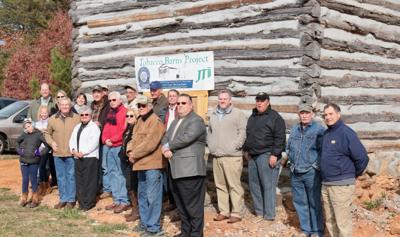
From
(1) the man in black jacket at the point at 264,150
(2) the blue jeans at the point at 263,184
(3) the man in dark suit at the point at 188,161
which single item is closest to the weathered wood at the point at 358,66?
(1) the man in black jacket at the point at 264,150

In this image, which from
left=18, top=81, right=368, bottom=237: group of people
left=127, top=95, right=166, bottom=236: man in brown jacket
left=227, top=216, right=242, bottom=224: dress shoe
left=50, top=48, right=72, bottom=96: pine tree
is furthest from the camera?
left=50, top=48, right=72, bottom=96: pine tree

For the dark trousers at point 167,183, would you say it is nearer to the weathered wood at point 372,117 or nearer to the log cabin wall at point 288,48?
the log cabin wall at point 288,48

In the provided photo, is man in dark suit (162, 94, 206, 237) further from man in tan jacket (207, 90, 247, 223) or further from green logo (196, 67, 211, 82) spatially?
green logo (196, 67, 211, 82)

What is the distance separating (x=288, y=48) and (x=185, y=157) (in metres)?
2.45

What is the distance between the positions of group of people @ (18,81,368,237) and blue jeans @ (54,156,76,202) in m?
0.02

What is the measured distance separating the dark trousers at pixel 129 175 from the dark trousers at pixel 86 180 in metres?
0.54

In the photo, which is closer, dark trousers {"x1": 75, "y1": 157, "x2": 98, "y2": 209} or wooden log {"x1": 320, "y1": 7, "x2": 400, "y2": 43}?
wooden log {"x1": 320, "y1": 7, "x2": 400, "y2": 43}

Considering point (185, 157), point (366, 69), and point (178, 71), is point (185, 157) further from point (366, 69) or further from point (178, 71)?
point (366, 69)

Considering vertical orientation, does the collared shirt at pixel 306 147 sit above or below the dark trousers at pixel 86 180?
above

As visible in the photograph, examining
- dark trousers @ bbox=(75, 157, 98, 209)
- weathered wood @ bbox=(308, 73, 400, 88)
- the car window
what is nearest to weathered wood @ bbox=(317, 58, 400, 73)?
weathered wood @ bbox=(308, 73, 400, 88)

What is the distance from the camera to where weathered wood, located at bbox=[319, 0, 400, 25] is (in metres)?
7.90

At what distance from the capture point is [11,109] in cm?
1606

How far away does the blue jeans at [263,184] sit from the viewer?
746 cm

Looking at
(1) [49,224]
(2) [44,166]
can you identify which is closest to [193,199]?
(1) [49,224]
